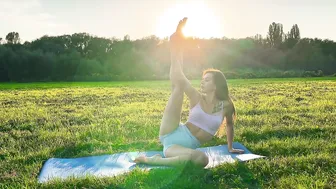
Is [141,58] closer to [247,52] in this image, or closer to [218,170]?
[247,52]

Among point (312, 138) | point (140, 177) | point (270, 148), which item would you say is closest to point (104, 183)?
point (140, 177)

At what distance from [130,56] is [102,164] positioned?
5461 centimetres

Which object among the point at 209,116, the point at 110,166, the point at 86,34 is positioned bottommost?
the point at 110,166

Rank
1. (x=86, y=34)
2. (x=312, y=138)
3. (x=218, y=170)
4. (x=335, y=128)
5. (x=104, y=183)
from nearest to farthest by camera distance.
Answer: (x=104, y=183) < (x=218, y=170) < (x=312, y=138) < (x=335, y=128) < (x=86, y=34)

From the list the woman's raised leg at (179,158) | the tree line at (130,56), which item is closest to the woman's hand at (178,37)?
the woman's raised leg at (179,158)

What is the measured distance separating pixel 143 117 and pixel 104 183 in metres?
4.95

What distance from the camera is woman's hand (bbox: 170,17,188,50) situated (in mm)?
4938

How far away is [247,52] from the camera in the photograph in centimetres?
6494

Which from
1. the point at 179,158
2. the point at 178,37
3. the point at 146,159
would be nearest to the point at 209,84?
the point at 178,37

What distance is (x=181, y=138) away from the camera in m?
5.00

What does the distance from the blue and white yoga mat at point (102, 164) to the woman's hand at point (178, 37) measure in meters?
1.64

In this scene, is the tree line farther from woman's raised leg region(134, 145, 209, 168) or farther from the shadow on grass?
woman's raised leg region(134, 145, 209, 168)

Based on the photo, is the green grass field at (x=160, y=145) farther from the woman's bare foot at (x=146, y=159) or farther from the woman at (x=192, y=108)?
the woman at (x=192, y=108)

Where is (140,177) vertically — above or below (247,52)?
below
